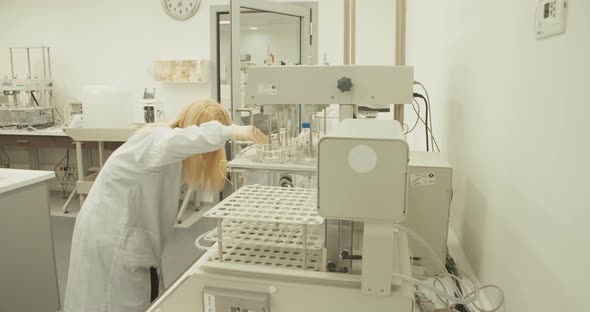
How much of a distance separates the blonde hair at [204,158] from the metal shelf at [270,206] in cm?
51

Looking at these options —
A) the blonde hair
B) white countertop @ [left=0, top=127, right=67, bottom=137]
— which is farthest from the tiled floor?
the blonde hair

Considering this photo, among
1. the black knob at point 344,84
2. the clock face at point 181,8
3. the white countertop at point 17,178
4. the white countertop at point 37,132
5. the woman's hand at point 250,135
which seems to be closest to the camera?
the black knob at point 344,84

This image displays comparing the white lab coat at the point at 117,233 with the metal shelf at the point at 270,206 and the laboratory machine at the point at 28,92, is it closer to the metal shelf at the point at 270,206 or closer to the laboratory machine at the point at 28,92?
the metal shelf at the point at 270,206

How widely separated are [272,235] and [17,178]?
1.67m

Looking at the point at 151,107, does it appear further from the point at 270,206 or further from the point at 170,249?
the point at 270,206

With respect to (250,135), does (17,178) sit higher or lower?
lower

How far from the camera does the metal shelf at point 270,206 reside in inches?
35.2

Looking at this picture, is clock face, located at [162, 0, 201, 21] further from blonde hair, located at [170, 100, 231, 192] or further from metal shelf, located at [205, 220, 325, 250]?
metal shelf, located at [205, 220, 325, 250]

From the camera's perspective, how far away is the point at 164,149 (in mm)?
1480

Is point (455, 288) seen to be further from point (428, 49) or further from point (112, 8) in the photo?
point (112, 8)

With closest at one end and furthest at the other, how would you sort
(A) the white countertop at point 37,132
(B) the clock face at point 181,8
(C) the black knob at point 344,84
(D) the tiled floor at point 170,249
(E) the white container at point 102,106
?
(C) the black knob at point 344,84 < (D) the tiled floor at point 170,249 < (E) the white container at point 102,106 < (A) the white countertop at point 37,132 < (B) the clock face at point 181,8

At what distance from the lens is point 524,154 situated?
914mm

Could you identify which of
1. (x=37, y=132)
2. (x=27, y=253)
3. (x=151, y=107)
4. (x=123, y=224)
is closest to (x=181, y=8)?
(x=151, y=107)

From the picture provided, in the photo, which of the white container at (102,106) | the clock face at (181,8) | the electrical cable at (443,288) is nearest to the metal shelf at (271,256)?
the electrical cable at (443,288)
